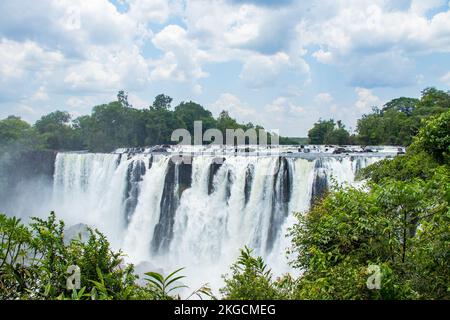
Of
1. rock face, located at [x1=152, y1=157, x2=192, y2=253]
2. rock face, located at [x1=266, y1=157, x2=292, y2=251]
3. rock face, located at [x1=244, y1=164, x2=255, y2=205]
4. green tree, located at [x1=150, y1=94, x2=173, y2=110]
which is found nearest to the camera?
rock face, located at [x1=266, y1=157, x2=292, y2=251]

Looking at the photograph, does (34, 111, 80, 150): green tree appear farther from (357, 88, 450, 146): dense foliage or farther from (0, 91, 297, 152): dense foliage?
(357, 88, 450, 146): dense foliage

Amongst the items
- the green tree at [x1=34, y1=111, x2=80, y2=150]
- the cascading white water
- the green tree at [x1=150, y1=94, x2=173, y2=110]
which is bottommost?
the cascading white water

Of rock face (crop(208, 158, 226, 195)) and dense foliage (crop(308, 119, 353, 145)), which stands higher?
dense foliage (crop(308, 119, 353, 145))

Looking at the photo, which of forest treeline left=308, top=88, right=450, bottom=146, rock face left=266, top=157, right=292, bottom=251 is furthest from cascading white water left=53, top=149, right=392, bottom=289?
forest treeline left=308, top=88, right=450, bottom=146

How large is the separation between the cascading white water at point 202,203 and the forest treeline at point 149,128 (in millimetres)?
15373

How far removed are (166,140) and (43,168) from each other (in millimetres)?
16824

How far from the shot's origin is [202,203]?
1956cm

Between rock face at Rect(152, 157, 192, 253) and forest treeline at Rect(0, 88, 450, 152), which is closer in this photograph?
rock face at Rect(152, 157, 192, 253)

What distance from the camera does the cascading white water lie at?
52.7 ft

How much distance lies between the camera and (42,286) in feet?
13.3

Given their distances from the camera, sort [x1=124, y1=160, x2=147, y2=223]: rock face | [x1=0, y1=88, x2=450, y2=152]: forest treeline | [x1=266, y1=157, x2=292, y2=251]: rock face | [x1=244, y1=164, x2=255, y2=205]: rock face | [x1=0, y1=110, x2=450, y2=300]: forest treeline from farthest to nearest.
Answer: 1. [x1=0, y1=88, x2=450, y2=152]: forest treeline
2. [x1=124, y1=160, x2=147, y2=223]: rock face
3. [x1=244, y1=164, x2=255, y2=205]: rock face
4. [x1=266, y1=157, x2=292, y2=251]: rock face
5. [x1=0, y1=110, x2=450, y2=300]: forest treeline

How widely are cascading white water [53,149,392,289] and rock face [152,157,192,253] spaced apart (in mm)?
50

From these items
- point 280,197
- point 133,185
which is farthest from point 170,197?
point 280,197
